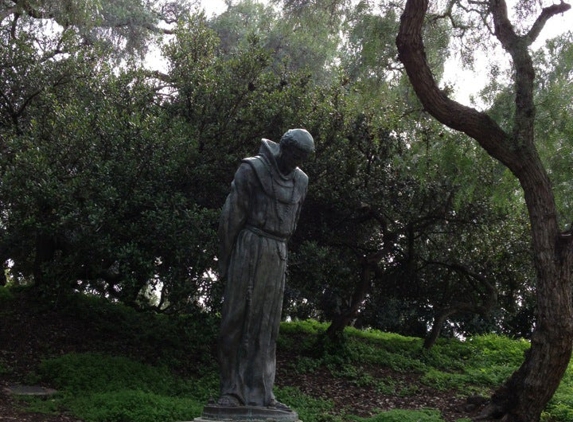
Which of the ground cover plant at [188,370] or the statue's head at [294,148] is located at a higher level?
the statue's head at [294,148]

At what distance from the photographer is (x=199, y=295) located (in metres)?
10.5

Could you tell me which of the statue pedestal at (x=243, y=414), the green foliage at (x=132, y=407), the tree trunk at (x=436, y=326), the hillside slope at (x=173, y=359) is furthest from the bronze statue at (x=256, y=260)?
the tree trunk at (x=436, y=326)

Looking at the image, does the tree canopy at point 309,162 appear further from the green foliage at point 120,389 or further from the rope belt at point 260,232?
the rope belt at point 260,232

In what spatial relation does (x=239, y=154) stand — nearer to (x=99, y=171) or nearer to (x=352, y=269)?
(x=99, y=171)

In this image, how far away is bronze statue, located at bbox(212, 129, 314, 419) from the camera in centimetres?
576

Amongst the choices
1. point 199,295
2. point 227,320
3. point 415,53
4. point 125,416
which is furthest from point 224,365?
point 415,53

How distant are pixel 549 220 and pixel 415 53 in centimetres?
296

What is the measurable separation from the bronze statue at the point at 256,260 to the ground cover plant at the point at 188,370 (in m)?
3.37

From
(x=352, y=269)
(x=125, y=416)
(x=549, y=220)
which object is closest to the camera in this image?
(x=125, y=416)

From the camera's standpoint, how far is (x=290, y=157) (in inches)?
232

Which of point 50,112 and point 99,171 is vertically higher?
point 50,112

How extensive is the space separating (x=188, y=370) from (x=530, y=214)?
568 cm

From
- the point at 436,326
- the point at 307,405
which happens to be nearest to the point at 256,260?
the point at 307,405

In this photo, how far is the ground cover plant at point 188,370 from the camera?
9297 mm
